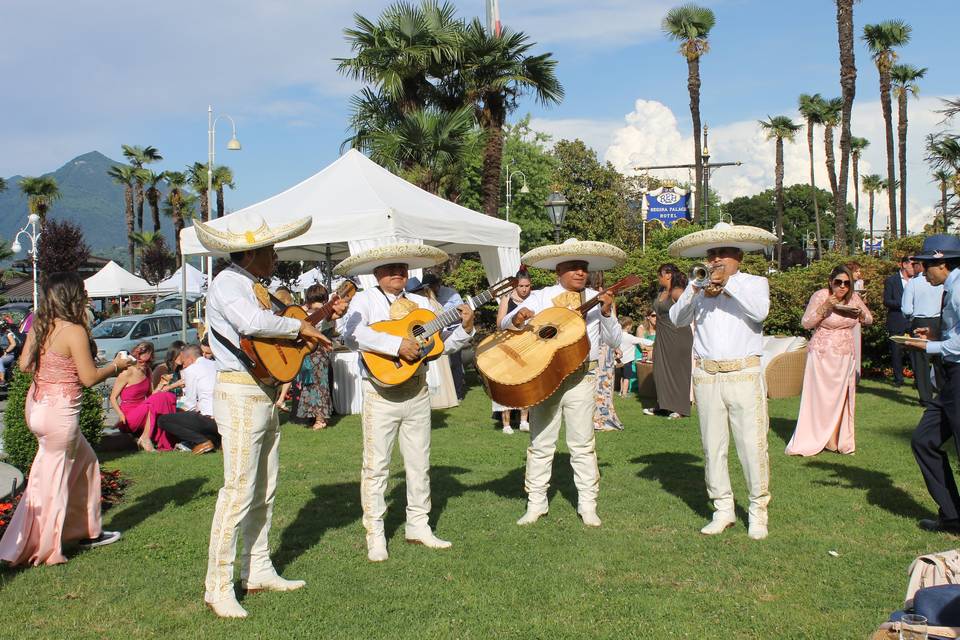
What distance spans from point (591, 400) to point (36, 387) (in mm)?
4019

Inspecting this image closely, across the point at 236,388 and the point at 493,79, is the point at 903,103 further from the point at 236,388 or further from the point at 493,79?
the point at 236,388

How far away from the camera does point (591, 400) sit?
639cm

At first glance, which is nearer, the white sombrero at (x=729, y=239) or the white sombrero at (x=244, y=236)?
the white sombrero at (x=244, y=236)

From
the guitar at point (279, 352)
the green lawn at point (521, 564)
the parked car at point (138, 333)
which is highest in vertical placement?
the guitar at point (279, 352)

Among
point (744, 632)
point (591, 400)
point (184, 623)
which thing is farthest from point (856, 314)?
point (184, 623)

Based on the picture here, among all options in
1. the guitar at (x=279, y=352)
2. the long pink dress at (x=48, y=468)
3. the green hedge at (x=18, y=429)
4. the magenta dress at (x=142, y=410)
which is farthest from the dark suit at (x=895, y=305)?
the long pink dress at (x=48, y=468)

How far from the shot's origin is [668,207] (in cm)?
4069

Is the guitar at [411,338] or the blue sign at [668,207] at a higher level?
the blue sign at [668,207]

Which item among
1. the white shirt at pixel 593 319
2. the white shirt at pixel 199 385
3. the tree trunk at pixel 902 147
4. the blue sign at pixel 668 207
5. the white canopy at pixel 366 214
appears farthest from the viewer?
the tree trunk at pixel 902 147

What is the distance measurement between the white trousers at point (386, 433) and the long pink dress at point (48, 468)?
2.10 metres

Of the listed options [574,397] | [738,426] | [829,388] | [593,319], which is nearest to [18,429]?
[574,397]

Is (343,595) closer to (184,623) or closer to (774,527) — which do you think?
(184,623)

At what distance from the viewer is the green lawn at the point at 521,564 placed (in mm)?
4582

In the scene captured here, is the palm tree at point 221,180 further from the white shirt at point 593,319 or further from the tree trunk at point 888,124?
the white shirt at point 593,319
